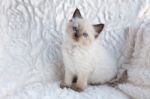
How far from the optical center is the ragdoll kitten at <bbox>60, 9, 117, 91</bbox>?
156 centimetres

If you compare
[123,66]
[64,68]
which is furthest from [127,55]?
[64,68]

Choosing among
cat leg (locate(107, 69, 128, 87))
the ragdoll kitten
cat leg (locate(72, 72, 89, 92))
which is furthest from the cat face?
cat leg (locate(107, 69, 128, 87))

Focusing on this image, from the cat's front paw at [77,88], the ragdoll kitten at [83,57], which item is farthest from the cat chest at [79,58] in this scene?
the cat's front paw at [77,88]

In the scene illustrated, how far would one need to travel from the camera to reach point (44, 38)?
183 centimetres

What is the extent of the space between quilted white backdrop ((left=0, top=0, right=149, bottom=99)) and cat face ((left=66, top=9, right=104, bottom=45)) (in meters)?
0.25

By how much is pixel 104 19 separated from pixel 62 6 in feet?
0.90

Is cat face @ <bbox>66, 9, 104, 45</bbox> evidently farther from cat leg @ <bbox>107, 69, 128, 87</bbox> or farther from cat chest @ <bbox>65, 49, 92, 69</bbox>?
cat leg @ <bbox>107, 69, 128, 87</bbox>

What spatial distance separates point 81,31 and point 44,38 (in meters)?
0.36

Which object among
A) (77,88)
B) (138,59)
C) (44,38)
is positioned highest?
(44,38)

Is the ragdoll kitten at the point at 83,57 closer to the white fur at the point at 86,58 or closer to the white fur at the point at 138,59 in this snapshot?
the white fur at the point at 86,58

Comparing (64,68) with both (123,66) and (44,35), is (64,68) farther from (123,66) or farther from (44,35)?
(123,66)

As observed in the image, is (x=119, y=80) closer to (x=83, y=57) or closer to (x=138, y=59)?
(x=138, y=59)

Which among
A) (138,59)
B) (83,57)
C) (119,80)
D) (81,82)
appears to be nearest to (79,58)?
(83,57)

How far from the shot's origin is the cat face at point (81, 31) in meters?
1.54
